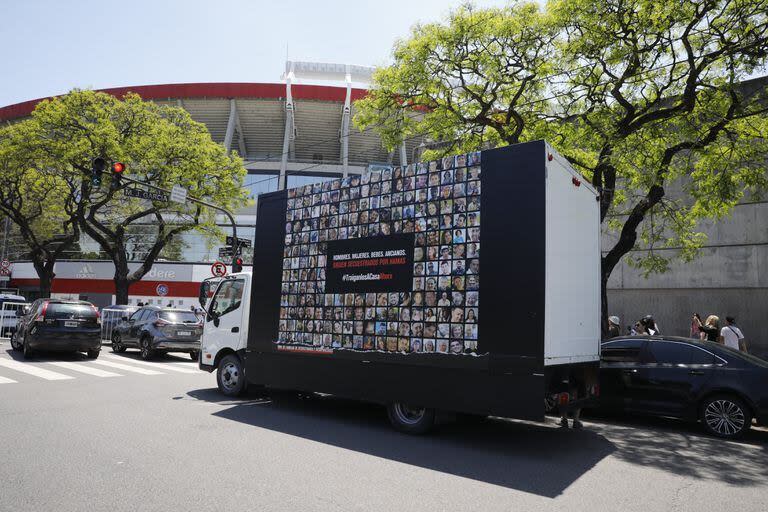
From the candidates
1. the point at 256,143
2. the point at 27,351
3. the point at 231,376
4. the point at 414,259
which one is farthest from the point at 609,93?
the point at 256,143

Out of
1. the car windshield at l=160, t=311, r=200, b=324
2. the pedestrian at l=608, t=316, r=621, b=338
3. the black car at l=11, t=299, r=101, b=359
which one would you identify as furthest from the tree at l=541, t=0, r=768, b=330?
the black car at l=11, t=299, r=101, b=359

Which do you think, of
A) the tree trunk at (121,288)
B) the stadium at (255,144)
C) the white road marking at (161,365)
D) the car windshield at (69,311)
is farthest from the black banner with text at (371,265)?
the stadium at (255,144)

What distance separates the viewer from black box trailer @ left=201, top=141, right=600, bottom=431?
18.4 feet

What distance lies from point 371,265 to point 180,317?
1108 cm

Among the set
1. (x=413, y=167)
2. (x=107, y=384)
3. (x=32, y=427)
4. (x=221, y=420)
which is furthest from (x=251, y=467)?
(x=107, y=384)

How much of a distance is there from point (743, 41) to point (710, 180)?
2.82m

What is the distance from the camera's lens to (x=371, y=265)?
22.6 ft

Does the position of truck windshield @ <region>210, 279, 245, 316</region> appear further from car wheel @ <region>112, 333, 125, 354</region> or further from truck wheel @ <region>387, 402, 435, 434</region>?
car wheel @ <region>112, 333, 125, 354</region>

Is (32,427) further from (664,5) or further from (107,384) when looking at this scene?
(664,5)

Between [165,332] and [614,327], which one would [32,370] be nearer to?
[165,332]

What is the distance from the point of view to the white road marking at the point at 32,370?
1082 cm

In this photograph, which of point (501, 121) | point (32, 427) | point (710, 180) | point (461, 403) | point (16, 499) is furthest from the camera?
point (501, 121)

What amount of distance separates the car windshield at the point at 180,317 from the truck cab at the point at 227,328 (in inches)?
261

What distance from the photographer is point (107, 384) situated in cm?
1005
